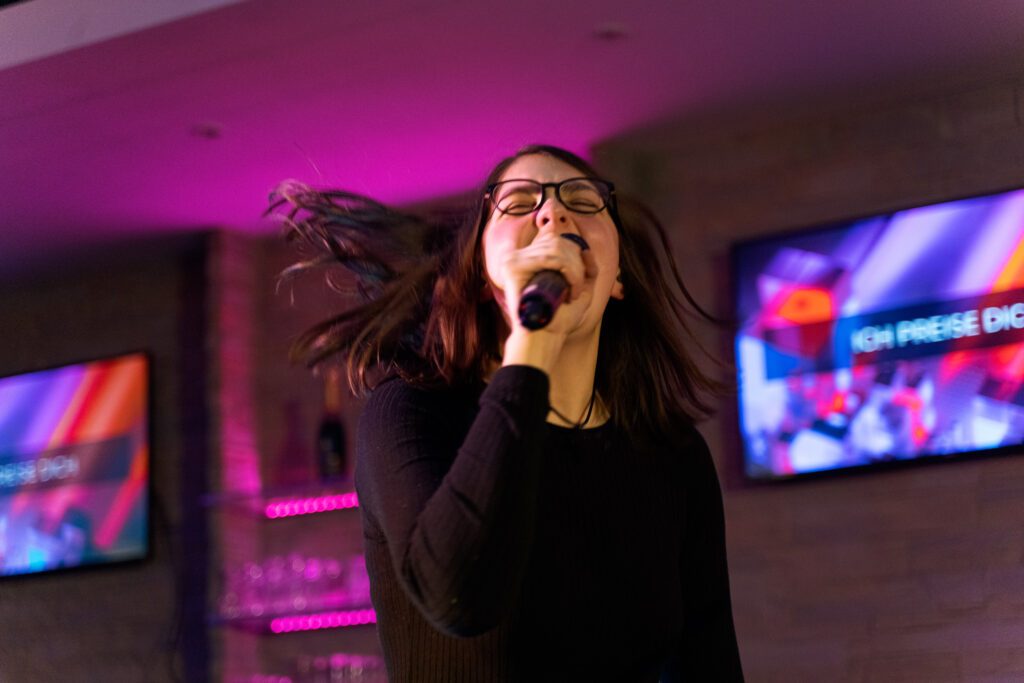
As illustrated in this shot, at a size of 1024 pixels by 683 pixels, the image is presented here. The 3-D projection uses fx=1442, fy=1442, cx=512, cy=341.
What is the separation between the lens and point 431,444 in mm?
1467

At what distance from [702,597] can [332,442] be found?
300cm

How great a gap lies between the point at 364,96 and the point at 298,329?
3.99 ft

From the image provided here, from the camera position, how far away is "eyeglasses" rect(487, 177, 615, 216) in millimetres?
1571

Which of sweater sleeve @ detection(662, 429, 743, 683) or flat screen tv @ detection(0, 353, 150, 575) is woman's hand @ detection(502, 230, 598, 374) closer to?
sweater sleeve @ detection(662, 429, 743, 683)

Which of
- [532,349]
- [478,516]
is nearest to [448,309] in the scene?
[532,349]

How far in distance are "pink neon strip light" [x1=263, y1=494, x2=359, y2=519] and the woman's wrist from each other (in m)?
3.27

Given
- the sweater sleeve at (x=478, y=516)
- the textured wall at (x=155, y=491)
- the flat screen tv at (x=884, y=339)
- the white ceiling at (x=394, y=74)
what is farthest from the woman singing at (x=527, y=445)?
the textured wall at (x=155, y=491)

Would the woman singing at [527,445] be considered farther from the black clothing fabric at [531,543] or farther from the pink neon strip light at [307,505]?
the pink neon strip light at [307,505]

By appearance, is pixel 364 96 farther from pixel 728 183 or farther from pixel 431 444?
pixel 431 444

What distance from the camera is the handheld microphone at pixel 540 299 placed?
4.49ft

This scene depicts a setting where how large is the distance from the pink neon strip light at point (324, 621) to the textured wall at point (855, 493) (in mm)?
1198

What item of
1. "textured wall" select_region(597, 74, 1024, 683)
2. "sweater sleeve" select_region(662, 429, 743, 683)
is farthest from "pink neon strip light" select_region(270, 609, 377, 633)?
"sweater sleeve" select_region(662, 429, 743, 683)

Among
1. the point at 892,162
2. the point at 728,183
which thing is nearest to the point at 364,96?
the point at 728,183

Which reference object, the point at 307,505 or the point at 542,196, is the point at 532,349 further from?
the point at 307,505
